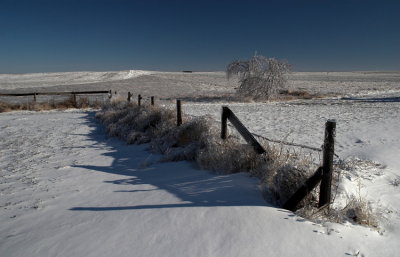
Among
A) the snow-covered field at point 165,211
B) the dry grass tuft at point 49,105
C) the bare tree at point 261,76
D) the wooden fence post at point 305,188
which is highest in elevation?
the bare tree at point 261,76

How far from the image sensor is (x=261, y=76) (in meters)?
27.5

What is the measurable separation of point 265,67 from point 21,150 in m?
22.9

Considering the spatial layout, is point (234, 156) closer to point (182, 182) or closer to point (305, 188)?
point (182, 182)

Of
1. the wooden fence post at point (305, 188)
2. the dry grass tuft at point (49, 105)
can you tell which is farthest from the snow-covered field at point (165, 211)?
the dry grass tuft at point (49, 105)

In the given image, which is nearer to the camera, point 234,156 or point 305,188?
point 305,188

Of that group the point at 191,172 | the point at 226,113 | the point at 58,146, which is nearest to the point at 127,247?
the point at 191,172

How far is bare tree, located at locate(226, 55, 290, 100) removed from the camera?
26.9 meters

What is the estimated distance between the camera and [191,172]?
5.99m

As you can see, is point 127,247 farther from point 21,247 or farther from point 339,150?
point 339,150

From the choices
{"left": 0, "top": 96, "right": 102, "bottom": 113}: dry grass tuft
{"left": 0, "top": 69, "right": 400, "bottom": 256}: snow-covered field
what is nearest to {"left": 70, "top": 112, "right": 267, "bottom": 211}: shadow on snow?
{"left": 0, "top": 69, "right": 400, "bottom": 256}: snow-covered field

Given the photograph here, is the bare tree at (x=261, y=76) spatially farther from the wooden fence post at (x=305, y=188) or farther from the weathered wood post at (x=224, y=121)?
the wooden fence post at (x=305, y=188)

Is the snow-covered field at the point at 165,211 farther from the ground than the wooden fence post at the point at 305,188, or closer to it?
closer to it

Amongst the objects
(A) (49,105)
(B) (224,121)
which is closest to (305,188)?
(B) (224,121)

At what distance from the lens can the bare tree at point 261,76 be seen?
88.1ft
